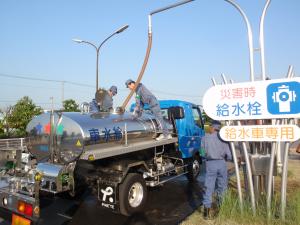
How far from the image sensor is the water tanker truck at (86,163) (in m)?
5.14

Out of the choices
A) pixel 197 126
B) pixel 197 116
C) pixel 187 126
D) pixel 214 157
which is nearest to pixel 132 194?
pixel 214 157

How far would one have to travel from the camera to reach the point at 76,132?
5.38 m

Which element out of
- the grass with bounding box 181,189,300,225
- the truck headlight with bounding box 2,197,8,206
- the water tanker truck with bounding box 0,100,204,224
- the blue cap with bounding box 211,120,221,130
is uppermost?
the blue cap with bounding box 211,120,221,130

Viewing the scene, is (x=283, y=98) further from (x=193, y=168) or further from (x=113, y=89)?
(x=193, y=168)

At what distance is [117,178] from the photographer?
5.79 m

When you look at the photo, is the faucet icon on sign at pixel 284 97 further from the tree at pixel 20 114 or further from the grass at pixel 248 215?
the tree at pixel 20 114

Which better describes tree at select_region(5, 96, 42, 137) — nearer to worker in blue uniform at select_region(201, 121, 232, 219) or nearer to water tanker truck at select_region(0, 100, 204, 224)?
water tanker truck at select_region(0, 100, 204, 224)

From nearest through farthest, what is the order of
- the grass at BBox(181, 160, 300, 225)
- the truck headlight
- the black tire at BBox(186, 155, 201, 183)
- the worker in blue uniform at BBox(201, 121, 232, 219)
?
1. the grass at BBox(181, 160, 300, 225)
2. the truck headlight
3. the worker in blue uniform at BBox(201, 121, 232, 219)
4. the black tire at BBox(186, 155, 201, 183)

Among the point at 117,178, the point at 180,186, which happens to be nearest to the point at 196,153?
the point at 180,186

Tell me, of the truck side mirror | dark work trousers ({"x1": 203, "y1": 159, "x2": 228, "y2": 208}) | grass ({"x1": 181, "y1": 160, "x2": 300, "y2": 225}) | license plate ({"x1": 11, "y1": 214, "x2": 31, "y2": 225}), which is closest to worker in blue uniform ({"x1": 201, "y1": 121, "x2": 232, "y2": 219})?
dark work trousers ({"x1": 203, "y1": 159, "x2": 228, "y2": 208})

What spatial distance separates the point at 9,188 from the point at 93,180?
1.47m

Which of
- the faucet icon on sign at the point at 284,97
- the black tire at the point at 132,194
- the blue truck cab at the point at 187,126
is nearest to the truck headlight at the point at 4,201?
the black tire at the point at 132,194

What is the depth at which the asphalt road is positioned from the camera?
19.2 feet

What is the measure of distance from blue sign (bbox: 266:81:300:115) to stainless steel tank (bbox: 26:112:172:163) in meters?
2.68
